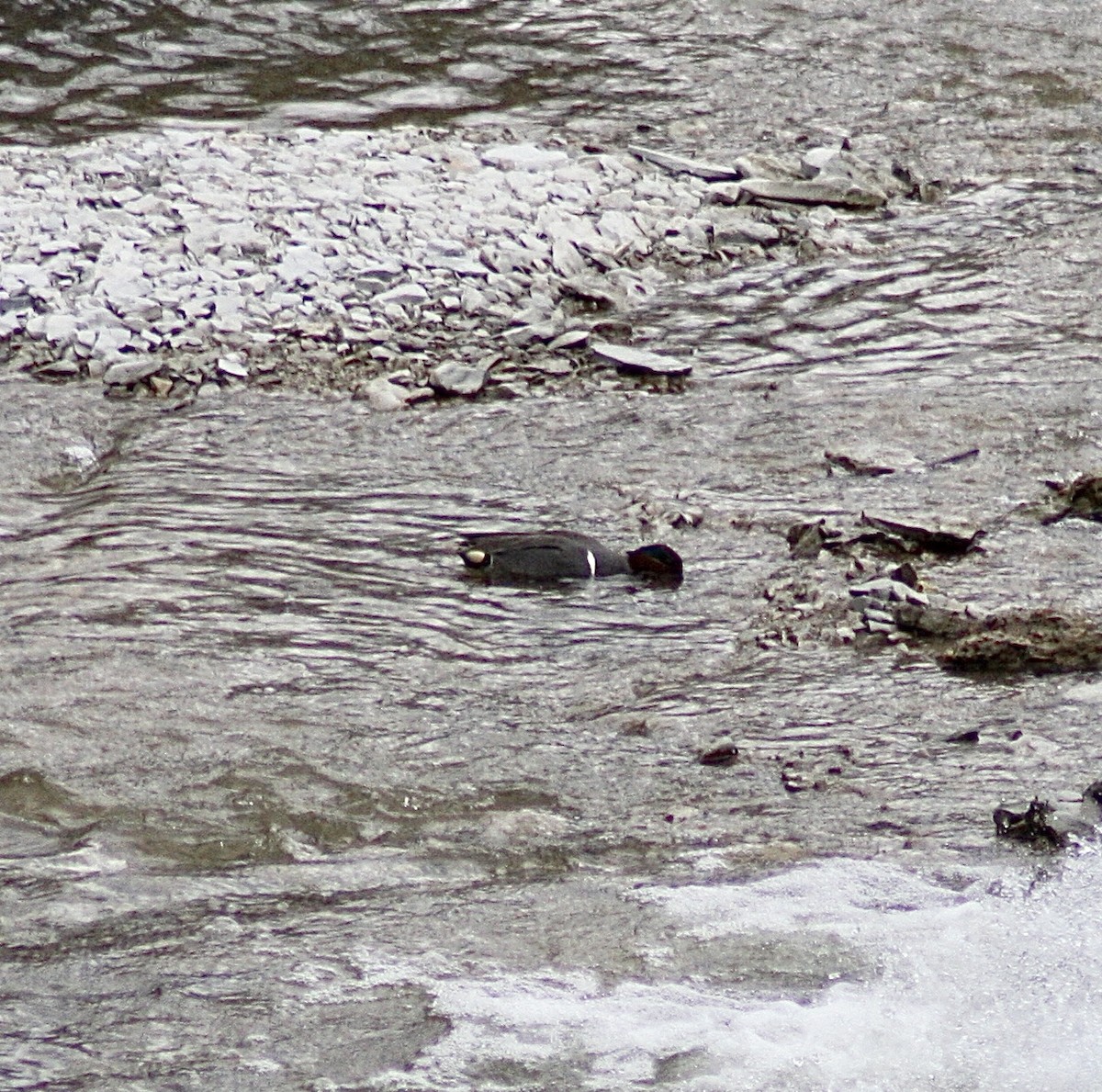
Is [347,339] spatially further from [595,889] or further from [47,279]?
[595,889]

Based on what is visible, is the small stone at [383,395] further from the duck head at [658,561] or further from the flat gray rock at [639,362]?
the duck head at [658,561]

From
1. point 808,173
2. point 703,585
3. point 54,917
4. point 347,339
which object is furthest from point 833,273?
point 54,917

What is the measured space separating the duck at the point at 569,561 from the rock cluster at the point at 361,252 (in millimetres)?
1276

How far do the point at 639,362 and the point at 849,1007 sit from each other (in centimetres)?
331

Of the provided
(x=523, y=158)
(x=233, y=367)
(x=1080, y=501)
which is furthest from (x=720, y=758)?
(x=523, y=158)

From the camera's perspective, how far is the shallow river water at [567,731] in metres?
3.14

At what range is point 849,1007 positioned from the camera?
316 cm

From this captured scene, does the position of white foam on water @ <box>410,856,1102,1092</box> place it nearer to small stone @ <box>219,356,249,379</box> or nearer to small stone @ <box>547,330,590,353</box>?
small stone @ <box>547,330,590,353</box>

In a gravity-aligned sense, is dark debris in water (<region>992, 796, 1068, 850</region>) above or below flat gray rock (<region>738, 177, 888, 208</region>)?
below

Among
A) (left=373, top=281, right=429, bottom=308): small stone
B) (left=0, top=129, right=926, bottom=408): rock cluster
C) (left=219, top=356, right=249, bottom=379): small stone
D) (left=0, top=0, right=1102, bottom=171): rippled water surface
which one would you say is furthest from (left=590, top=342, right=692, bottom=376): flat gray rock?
(left=0, top=0, right=1102, bottom=171): rippled water surface

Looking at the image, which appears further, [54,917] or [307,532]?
[307,532]

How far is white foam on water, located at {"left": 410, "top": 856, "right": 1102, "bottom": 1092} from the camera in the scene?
3000mm

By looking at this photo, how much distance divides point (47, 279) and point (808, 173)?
3.45 metres

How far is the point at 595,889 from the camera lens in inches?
138
